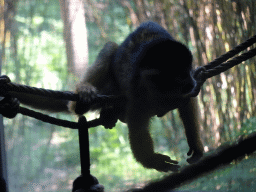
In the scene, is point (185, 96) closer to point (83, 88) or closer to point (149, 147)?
point (149, 147)

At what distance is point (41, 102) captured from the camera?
6.41ft

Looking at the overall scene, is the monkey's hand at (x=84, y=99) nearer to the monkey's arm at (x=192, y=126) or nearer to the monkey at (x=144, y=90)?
the monkey at (x=144, y=90)

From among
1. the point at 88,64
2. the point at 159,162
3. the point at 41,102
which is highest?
the point at 88,64

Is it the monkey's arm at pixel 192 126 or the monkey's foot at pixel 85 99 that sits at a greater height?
the monkey's foot at pixel 85 99

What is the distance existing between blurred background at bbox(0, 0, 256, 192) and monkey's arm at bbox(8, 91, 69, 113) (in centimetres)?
105

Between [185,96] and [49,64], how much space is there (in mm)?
5287

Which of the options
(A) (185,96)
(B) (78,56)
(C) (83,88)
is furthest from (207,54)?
(B) (78,56)

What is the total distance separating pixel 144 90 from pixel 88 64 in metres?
4.55

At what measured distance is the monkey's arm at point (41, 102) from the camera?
1.81 meters

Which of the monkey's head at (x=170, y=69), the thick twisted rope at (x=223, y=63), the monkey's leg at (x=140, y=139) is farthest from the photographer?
the monkey's leg at (x=140, y=139)

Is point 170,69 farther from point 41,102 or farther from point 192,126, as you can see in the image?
point 41,102

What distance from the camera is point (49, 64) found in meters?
6.44

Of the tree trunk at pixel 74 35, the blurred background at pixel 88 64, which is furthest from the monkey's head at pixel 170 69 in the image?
the tree trunk at pixel 74 35

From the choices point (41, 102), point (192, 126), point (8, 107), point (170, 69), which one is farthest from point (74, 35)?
point (8, 107)
